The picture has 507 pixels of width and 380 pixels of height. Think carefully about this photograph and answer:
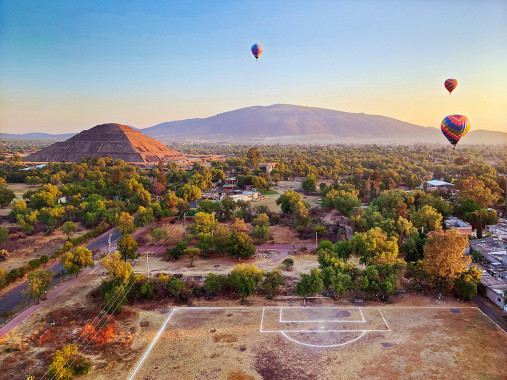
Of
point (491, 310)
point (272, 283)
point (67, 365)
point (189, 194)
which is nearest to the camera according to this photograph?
point (67, 365)

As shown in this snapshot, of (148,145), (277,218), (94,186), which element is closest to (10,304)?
(277,218)

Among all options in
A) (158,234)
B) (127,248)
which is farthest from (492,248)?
(127,248)

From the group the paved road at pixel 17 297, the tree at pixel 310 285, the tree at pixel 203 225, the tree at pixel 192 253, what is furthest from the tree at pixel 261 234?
the paved road at pixel 17 297

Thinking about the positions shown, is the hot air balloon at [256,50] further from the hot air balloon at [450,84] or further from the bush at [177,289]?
the bush at [177,289]

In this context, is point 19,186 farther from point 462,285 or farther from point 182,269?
point 462,285

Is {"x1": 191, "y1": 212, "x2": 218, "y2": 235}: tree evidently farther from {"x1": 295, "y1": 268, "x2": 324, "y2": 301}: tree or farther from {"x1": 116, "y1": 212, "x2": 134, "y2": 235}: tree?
{"x1": 295, "y1": 268, "x2": 324, "y2": 301}: tree

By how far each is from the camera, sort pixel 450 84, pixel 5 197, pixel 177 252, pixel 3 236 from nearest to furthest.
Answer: pixel 177 252, pixel 3 236, pixel 5 197, pixel 450 84

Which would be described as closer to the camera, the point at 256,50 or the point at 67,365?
the point at 67,365

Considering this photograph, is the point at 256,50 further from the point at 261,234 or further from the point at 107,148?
the point at 107,148
